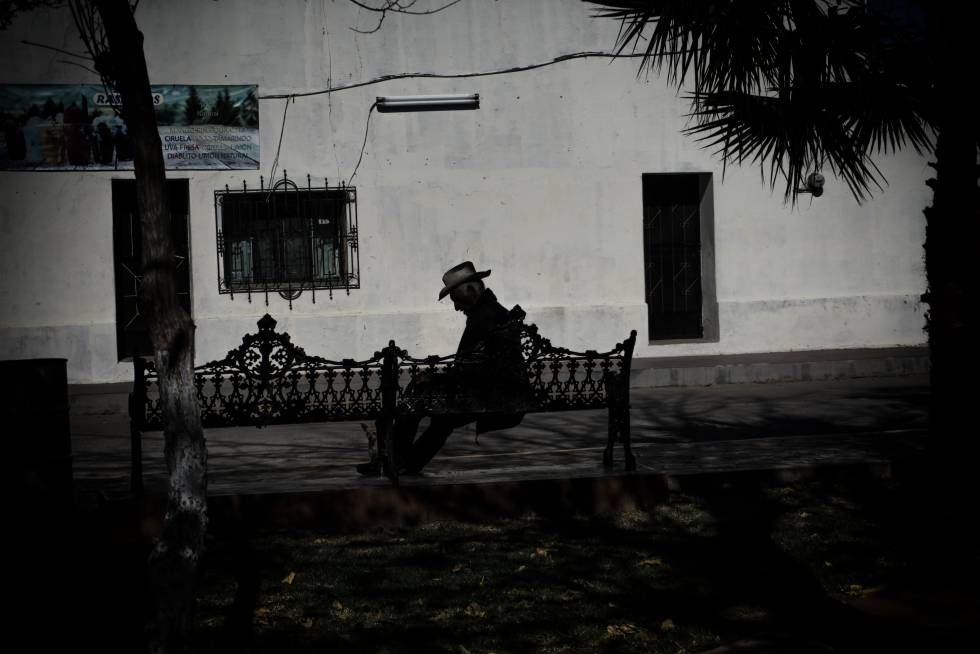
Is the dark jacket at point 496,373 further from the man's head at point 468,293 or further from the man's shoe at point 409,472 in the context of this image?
the man's head at point 468,293

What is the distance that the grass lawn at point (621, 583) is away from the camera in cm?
410

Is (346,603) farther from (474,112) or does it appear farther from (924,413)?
(474,112)

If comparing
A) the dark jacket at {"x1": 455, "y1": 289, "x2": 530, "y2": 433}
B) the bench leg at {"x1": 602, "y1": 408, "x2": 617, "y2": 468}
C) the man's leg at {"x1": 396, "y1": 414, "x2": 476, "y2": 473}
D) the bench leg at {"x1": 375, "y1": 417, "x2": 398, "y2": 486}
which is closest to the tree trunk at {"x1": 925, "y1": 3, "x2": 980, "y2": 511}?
the bench leg at {"x1": 602, "y1": 408, "x2": 617, "y2": 468}

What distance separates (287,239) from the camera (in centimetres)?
1470

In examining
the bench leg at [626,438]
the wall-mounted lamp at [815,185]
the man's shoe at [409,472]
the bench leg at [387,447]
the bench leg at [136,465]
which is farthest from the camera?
the wall-mounted lamp at [815,185]

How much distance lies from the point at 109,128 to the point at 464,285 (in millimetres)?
8437

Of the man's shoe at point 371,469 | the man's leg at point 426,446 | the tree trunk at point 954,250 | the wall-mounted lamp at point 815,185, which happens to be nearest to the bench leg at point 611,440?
the man's leg at point 426,446

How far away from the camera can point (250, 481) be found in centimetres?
711

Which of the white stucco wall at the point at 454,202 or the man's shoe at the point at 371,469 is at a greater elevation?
the white stucco wall at the point at 454,202

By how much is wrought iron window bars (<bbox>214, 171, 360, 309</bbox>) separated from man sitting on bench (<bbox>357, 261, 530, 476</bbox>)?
7.89m

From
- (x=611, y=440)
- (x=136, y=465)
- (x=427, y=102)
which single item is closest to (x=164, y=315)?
(x=136, y=465)

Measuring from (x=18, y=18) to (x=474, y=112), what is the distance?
5742 mm

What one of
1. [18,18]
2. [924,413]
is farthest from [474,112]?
[924,413]

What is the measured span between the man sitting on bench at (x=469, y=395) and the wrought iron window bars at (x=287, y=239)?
25.9 ft
